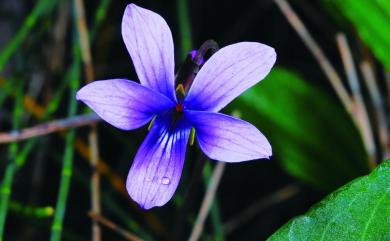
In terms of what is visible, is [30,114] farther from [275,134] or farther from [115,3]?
[275,134]

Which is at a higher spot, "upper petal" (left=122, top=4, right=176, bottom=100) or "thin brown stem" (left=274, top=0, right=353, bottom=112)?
"upper petal" (left=122, top=4, right=176, bottom=100)

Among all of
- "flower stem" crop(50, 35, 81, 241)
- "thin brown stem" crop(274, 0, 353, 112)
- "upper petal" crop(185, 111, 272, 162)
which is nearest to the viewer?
"upper petal" crop(185, 111, 272, 162)

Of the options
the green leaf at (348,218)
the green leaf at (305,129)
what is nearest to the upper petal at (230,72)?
the green leaf at (348,218)

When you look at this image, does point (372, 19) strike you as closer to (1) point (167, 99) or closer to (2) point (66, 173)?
(1) point (167, 99)

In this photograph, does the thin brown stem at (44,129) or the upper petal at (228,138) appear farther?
the thin brown stem at (44,129)

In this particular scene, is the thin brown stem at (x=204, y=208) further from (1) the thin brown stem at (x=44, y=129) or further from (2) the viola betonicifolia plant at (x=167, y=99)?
(2) the viola betonicifolia plant at (x=167, y=99)

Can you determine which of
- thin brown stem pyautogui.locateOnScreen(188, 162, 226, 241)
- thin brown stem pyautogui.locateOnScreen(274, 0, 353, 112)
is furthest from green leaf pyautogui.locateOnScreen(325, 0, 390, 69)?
thin brown stem pyautogui.locateOnScreen(188, 162, 226, 241)

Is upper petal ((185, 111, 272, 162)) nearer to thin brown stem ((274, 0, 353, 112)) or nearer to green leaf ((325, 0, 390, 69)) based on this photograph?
green leaf ((325, 0, 390, 69))
